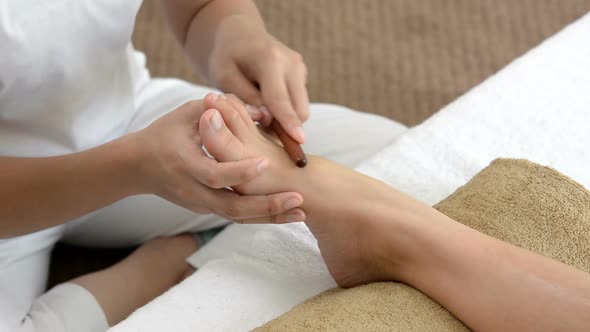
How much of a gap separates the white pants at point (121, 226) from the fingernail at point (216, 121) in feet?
1.09

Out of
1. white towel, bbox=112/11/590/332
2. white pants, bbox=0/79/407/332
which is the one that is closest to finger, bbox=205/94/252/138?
white towel, bbox=112/11/590/332

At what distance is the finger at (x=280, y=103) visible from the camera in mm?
722

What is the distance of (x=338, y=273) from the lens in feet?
2.31

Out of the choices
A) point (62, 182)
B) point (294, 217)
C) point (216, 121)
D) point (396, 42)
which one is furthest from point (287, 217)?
point (396, 42)

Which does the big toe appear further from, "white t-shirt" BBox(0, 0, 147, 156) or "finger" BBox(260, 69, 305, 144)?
"white t-shirt" BBox(0, 0, 147, 156)

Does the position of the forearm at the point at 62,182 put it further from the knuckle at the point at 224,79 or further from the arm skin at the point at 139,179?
the knuckle at the point at 224,79

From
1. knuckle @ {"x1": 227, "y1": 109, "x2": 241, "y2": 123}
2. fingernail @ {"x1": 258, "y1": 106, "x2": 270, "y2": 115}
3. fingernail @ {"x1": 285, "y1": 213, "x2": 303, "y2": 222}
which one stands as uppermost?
knuckle @ {"x1": 227, "y1": 109, "x2": 241, "y2": 123}

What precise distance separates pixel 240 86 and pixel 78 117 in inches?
8.4

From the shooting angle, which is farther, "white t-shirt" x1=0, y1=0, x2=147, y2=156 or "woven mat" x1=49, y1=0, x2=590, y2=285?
"woven mat" x1=49, y1=0, x2=590, y2=285

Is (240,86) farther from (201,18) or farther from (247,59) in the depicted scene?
(201,18)

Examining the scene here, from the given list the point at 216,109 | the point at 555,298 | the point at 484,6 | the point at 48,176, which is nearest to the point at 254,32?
the point at 216,109

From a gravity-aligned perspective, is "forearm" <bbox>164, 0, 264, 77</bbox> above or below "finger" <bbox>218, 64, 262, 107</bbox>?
above

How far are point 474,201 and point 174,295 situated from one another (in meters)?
0.33

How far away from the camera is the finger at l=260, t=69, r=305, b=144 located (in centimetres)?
72
